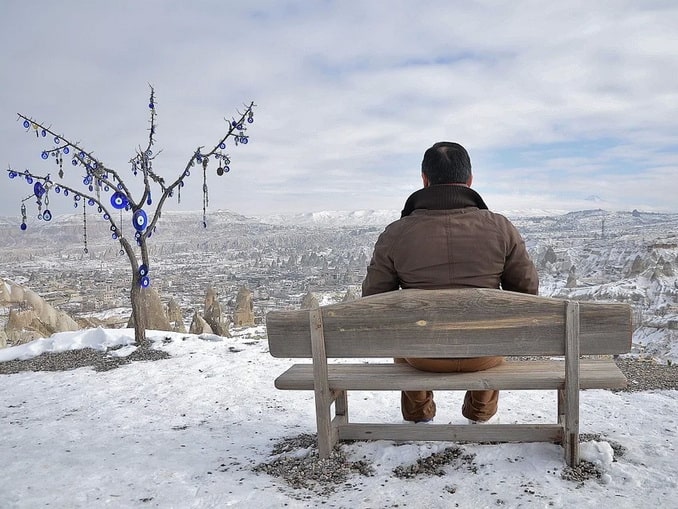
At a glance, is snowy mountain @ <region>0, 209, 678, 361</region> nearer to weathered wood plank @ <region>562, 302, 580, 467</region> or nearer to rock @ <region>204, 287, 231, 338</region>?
rock @ <region>204, 287, 231, 338</region>

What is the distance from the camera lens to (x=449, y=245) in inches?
137

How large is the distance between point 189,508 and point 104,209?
6.41m

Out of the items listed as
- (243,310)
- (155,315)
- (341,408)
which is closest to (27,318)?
(155,315)

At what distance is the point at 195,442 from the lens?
4.46m

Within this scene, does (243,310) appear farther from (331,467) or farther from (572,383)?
(572,383)

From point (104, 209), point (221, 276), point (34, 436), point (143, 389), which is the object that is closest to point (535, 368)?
point (34, 436)

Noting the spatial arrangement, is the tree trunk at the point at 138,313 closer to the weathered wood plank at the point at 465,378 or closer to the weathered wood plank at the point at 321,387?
the weathered wood plank at the point at 465,378

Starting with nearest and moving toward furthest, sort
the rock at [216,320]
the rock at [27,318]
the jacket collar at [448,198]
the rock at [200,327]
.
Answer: the jacket collar at [448,198] < the rock at [200,327] < the rock at [216,320] < the rock at [27,318]

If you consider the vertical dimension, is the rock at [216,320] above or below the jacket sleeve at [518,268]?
below

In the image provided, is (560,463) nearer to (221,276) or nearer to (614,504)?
(614,504)

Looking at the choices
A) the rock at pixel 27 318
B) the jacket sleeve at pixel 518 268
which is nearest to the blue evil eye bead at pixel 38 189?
the rock at pixel 27 318

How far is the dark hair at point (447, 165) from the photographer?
3.69 meters

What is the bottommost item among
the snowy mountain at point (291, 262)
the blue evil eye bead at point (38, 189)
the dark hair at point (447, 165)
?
the snowy mountain at point (291, 262)

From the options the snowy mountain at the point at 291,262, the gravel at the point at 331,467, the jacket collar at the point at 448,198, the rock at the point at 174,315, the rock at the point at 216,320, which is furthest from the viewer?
the snowy mountain at the point at 291,262
